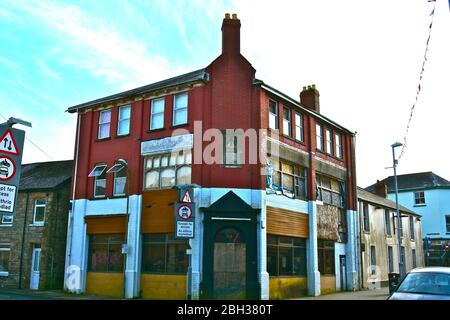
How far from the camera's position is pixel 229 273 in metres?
19.0

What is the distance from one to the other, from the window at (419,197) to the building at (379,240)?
10953 mm

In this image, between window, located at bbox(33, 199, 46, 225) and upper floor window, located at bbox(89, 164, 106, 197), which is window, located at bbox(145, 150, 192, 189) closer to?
upper floor window, located at bbox(89, 164, 106, 197)

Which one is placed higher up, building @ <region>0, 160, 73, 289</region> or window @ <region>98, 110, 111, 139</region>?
window @ <region>98, 110, 111, 139</region>

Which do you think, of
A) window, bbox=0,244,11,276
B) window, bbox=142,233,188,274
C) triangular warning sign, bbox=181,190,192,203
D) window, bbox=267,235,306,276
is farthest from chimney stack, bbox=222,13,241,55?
window, bbox=0,244,11,276

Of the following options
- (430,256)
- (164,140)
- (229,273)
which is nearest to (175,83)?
(164,140)

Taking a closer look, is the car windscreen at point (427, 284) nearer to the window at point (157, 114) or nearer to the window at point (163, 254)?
the window at point (163, 254)

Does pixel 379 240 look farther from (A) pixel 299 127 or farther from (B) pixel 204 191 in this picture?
(B) pixel 204 191

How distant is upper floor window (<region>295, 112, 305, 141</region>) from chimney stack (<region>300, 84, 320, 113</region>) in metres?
2.80

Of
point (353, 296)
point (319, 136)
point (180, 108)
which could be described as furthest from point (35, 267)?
point (319, 136)

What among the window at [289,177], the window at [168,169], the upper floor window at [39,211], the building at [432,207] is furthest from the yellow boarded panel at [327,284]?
the building at [432,207]

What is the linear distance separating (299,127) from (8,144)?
64.5ft

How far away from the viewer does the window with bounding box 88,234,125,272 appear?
22.0 m

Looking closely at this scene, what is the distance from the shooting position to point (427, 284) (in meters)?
9.27
